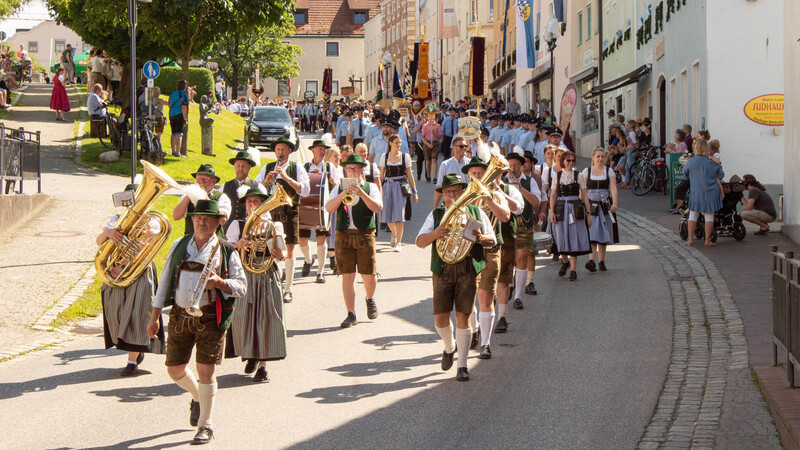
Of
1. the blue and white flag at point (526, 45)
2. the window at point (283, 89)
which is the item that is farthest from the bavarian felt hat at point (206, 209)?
the window at point (283, 89)

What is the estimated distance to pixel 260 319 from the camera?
9.47 meters

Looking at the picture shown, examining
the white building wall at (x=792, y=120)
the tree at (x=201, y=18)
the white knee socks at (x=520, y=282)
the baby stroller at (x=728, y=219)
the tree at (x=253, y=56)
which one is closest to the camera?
the white knee socks at (x=520, y=282)

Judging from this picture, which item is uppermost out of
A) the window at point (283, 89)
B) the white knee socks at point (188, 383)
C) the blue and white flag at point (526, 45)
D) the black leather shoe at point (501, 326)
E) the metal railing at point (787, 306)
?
the window at point (283, 89)

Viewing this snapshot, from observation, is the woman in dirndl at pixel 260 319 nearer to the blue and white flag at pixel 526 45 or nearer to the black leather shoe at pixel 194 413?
the black leather shoe at pixel 194 413

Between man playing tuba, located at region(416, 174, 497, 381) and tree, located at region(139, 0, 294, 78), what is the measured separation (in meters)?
19.1

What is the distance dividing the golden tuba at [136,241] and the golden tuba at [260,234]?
69 centimetres

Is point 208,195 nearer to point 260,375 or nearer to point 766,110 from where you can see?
point 260,375

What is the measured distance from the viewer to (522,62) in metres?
42.3

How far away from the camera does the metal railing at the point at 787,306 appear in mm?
7555

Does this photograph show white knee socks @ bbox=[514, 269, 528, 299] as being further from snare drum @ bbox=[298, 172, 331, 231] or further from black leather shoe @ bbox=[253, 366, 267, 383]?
black leather shoe @ bbox=[253, 366, 267, 383]

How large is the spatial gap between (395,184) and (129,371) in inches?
336

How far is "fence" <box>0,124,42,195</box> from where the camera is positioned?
58.1ft

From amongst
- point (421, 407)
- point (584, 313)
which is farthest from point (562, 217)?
point (421, 407)

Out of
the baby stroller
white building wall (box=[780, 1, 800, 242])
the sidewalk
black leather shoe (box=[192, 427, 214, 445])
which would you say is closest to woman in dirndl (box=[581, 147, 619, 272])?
the baby stroller
